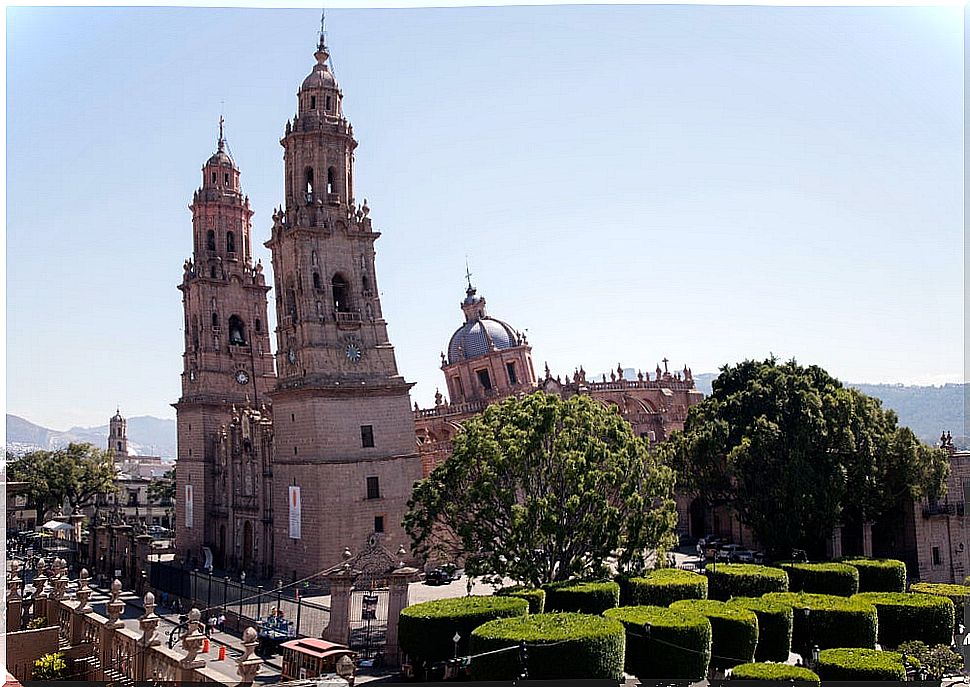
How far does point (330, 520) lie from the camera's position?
117ft

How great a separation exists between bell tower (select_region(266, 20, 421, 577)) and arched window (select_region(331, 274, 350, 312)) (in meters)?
0.05

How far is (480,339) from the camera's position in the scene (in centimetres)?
6228

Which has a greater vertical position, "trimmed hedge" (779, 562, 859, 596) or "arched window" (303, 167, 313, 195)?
"arched window" (303, 167, 313, 195)

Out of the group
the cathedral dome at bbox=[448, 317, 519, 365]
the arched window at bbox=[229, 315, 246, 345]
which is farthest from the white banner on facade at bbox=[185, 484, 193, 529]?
the cathedral dome at bbox=[448, 317, 519, 365]

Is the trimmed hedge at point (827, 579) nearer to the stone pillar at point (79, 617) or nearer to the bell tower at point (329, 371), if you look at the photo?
the bell tower at point (329, 371)

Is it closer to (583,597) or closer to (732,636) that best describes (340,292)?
(583,597)

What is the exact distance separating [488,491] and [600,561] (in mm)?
3724

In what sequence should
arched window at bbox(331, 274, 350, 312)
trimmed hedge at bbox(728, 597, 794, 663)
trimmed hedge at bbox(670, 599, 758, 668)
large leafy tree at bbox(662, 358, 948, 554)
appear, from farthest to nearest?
1. arched window at bbox(331, 274, 350, 312)
2. large leafy tree at bbox(662, 358, 948, 554)
3. trimmed hedge at bbox(728, 597, 794, 663)
4. trimmed hedge at bbox(670, 599, 758, 668)

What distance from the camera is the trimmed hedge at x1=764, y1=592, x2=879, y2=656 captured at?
2273cm

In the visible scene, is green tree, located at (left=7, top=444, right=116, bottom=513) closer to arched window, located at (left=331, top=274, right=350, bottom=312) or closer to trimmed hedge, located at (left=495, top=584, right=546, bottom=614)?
arched window, located at (left=331, top=274, right=350, bottom=312)

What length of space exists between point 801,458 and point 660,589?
38.8 feet

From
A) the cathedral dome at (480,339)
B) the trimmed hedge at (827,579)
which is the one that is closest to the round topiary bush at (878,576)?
the trimmed hedge at (827,579)

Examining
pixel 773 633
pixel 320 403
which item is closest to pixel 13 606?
pixel 320 403

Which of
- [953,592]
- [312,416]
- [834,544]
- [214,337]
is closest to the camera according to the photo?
[953,592]
